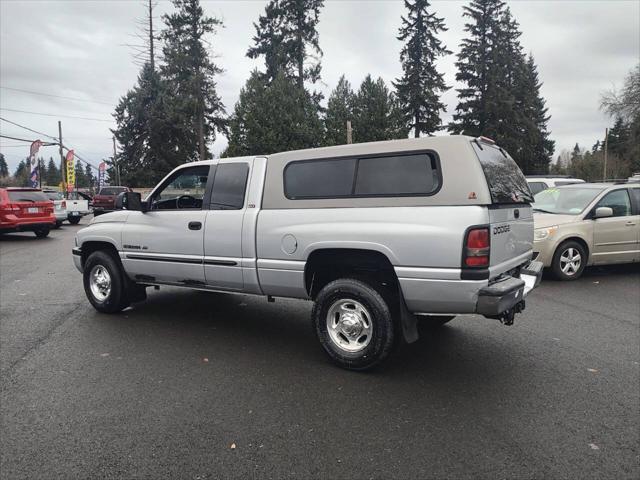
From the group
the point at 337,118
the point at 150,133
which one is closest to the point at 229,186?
the point at 337,118

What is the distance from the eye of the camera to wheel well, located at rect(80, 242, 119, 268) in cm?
610

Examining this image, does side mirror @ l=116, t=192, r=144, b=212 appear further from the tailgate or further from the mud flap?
the tailgate

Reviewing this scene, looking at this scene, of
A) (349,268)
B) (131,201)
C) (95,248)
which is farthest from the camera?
(95,248)

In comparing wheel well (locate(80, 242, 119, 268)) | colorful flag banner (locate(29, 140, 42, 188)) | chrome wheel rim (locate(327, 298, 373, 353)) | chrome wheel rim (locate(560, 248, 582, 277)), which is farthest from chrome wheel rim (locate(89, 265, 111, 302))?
colorful flag banner (locate(29, 140, 42, 188))

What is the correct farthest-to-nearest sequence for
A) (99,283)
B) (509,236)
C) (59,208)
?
(59,208), (99,283), (509,236)

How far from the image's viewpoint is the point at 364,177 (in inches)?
163

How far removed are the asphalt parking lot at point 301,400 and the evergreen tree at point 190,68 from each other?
45.0m

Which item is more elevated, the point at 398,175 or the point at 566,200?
the point at 398,175

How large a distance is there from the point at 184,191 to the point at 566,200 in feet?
23.8

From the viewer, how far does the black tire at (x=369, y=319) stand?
397cm

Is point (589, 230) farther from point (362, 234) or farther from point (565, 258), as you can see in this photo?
point (362, 234)

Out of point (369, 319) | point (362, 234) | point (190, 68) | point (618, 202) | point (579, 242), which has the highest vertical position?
point (190, 68)

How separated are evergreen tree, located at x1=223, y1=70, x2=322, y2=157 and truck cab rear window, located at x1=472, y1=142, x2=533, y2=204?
35368 millimetres

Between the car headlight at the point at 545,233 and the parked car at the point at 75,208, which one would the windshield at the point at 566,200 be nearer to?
the car headlight at the point at 545,233
